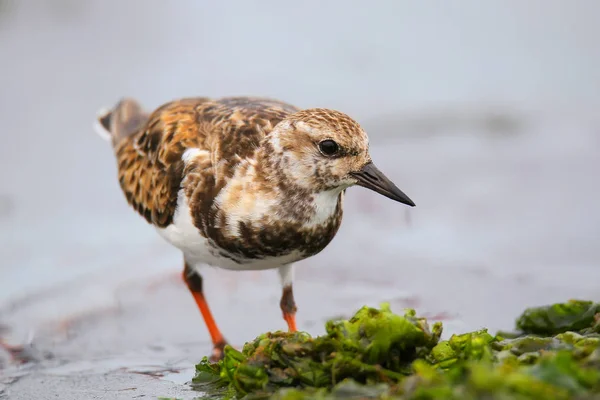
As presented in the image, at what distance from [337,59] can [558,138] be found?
2364mm

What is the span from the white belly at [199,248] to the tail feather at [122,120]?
3.24 feet

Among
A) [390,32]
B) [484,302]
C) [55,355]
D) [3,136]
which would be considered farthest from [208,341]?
[390,32]

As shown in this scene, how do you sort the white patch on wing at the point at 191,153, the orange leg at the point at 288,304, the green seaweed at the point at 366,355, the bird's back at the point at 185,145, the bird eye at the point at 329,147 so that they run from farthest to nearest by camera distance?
the orange leg at the point at 288,304, the white patch on wing at the point at 191,153, the bird's back at the point at 185,145, the bird eye at the point at 329,147, the green seaweed at the point at 366,355

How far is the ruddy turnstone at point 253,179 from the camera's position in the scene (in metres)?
3.79

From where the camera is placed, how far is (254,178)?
13.0 ft

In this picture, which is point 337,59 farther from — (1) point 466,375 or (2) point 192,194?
(1) point 466,375

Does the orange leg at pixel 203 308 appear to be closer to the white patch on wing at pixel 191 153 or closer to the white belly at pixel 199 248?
the white belly at pixel 199 248

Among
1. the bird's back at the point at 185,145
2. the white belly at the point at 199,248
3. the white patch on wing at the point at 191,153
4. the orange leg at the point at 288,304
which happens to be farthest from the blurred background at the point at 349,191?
the white patch on wing at the point at 191,153

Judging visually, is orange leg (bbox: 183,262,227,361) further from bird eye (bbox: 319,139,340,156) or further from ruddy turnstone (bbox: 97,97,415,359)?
bird eye (bbox: 319,139,340,156)

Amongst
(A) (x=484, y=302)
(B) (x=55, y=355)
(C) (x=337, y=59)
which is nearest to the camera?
(B) (x=55, y=355)

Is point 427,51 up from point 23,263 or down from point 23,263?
up

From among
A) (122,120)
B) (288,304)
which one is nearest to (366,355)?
(288,304)

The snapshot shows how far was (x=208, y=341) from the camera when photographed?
5078 millimetres

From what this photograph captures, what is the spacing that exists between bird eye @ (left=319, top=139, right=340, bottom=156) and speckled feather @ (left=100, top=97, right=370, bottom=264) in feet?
0.12
